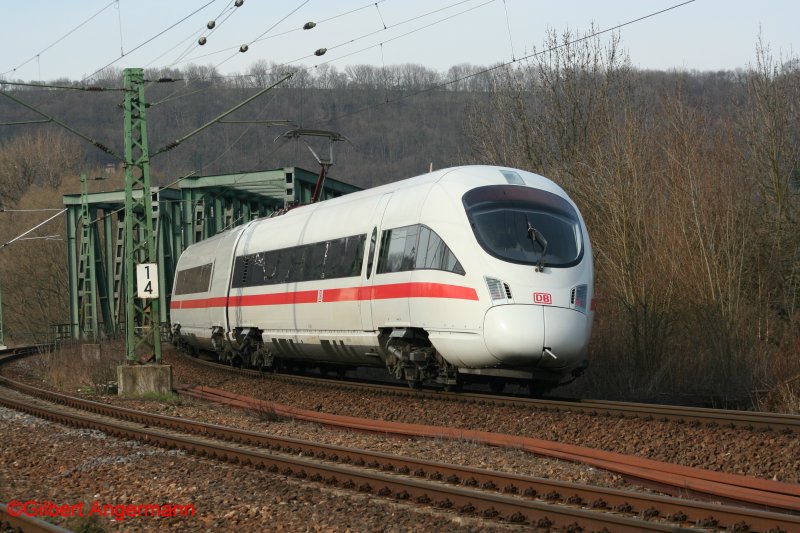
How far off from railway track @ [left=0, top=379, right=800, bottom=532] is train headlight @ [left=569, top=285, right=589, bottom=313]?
14.9 ft

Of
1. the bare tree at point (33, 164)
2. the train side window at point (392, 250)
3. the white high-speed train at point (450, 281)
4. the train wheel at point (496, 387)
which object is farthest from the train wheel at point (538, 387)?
the bare tree at point (33, 164)

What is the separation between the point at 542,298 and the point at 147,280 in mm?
9599

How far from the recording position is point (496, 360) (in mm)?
13062

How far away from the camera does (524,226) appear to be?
45.4ft

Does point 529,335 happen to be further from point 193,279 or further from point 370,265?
point 193,279

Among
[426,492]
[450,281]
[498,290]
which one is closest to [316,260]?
[450,281]

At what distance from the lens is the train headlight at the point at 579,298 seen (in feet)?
44.2

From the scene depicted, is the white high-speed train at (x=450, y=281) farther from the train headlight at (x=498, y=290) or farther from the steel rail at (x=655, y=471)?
the steel rail at (x=655, y=471)

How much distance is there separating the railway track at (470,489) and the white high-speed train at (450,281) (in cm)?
335

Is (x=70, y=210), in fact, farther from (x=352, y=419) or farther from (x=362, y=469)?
(x=362, y=469)

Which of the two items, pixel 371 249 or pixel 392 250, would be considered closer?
pixel 392 250

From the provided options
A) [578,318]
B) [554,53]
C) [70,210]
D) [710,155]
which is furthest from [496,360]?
[70,210]

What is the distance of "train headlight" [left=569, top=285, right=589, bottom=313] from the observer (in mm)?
13461

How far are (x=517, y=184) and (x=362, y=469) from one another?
6.19 metres
